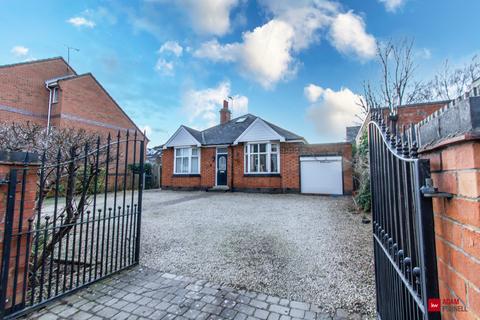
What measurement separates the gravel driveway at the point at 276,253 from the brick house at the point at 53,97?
42.1 ft

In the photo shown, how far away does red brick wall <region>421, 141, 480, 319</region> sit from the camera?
74cm

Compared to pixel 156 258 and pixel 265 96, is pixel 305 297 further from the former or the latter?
pixel 265 96

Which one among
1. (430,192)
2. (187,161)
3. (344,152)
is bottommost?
(430,192)

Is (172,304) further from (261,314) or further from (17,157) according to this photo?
(17,157)

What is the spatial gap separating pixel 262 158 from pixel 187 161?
529 cm

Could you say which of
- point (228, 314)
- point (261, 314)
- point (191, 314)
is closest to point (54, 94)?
point (191, 314)

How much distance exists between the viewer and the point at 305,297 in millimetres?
2521

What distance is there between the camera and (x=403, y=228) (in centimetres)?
130

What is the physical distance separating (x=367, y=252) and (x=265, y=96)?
1072cm

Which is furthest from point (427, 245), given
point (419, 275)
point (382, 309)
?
point (382, 309)

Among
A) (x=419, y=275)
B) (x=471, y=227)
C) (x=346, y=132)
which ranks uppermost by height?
(x=346, y=132)

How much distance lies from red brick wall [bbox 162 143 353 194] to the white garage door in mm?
263

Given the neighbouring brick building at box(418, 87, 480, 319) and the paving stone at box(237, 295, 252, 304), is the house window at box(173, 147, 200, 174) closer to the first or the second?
the paving stone at box(237, 295, 252, 304)

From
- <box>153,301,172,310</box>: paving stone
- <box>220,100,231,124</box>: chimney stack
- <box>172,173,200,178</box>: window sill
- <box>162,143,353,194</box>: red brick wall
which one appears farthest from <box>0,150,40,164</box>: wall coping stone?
<box>220,100,231,124</box>: chimney stack
